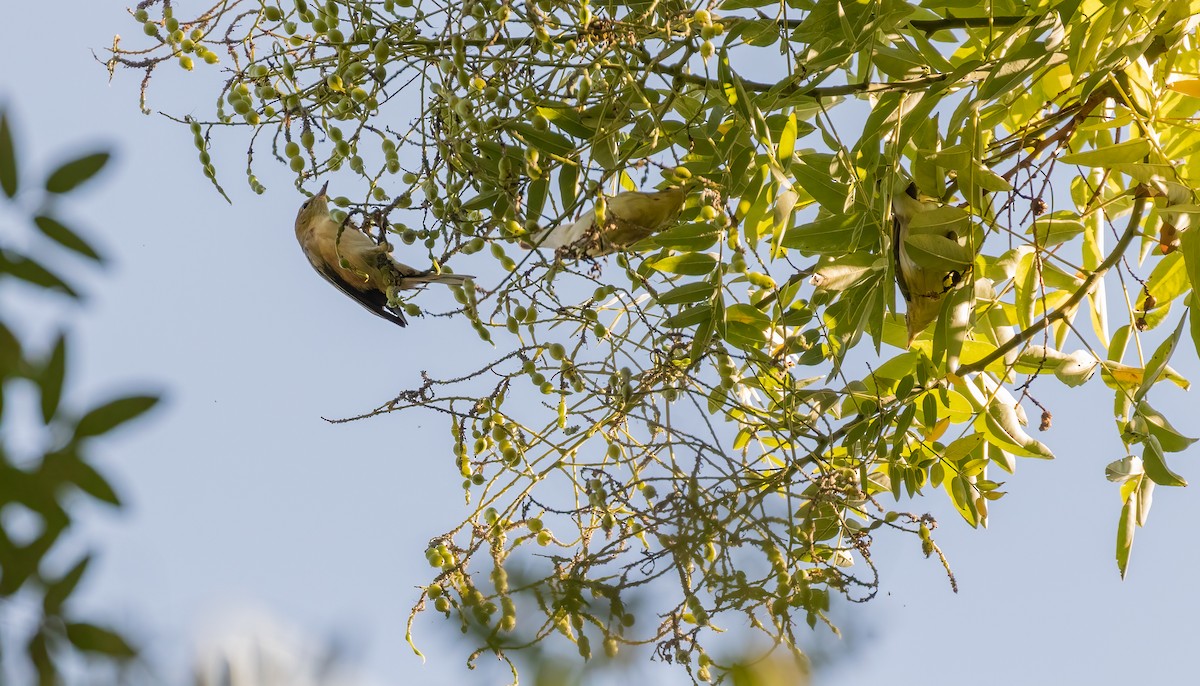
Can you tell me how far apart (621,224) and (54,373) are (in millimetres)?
483

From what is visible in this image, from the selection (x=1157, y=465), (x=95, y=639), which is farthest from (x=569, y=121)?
(x=95, y=639)

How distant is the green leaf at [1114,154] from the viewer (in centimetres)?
73

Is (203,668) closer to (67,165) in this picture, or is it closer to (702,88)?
(67,165)

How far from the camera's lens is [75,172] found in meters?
0.30

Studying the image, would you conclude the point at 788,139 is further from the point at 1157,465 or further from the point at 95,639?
the point at 95,639

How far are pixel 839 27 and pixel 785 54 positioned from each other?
68mm

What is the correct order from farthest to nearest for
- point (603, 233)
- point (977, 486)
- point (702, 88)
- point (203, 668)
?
1. point (977, 486)
2. point (702, 88)
3. point (603, 233)
4. point (203, 668)

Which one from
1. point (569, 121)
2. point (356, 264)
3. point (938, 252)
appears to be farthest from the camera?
point (356, 264)

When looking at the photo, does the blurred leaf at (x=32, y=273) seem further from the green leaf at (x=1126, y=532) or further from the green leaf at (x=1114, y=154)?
the green leaf at (x=1126, y=532)

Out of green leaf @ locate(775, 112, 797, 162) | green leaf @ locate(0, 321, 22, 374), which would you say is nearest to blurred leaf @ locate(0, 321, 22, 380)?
green leaf @ locate(0, 321, 22, 374)

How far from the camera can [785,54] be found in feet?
2.34

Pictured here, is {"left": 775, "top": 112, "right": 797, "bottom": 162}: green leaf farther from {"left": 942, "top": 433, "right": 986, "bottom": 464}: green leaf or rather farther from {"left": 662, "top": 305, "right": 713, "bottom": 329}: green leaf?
{"left": 942, "top": 433, "right": 986, "bottom": 464}: green leaf

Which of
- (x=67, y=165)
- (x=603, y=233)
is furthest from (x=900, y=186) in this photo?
(x=67, y=165)

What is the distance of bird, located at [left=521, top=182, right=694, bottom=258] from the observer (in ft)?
2.30
